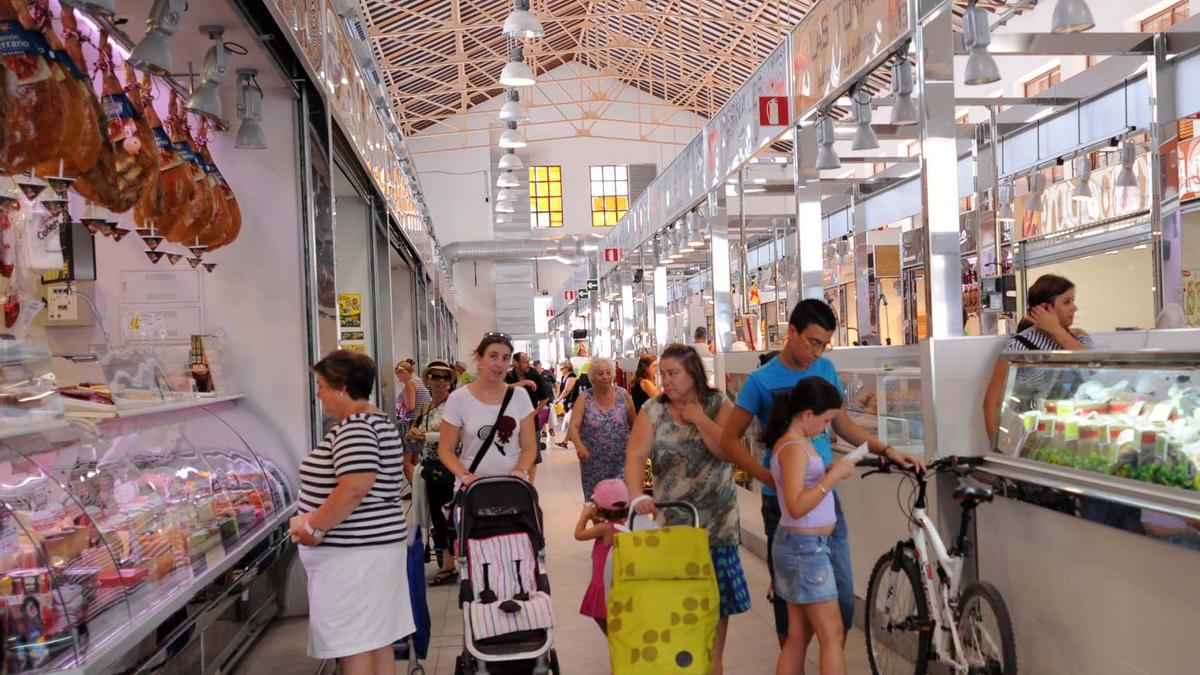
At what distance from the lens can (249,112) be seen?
523cm

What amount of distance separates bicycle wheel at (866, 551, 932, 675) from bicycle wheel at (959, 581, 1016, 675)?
0.50 feet

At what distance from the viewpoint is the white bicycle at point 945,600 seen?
12.2 feet

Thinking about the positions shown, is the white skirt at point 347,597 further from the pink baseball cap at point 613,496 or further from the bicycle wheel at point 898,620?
the bicycle wheel at point 898,620

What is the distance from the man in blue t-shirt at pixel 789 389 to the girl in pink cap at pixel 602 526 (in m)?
0.44

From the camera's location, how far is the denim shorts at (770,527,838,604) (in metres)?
3.66

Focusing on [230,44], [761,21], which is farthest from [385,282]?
[761,21]

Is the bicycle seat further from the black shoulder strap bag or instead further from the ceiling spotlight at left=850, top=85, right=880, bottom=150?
the ceiling spotlight at left=850, top=85, right=880, bottom=150

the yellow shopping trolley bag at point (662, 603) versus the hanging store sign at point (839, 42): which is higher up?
the hanging store sign at point (839, 42)

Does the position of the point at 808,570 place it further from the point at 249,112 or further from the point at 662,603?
the point at 249,112

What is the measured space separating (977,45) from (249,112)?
370 centimetres

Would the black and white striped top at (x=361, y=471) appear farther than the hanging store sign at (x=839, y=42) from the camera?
No

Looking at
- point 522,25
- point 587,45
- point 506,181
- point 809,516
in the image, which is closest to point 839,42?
point 809,516

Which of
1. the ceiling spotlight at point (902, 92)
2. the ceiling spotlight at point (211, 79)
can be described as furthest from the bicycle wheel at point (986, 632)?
the ceiling spotlight at point (211, 79)

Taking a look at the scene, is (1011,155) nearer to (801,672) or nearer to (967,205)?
(967,205)
